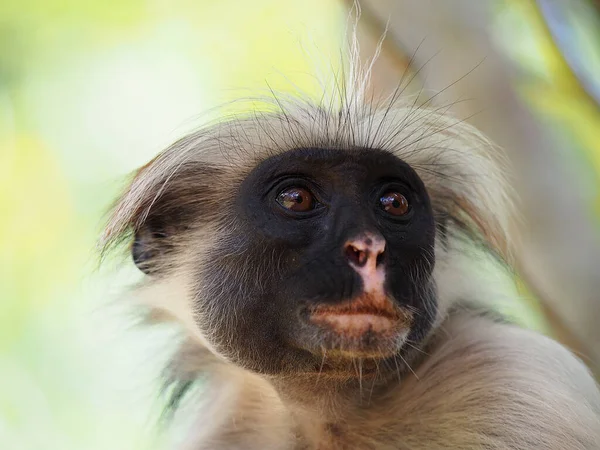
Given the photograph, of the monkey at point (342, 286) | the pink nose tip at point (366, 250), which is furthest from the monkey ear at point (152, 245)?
the pink nose tip at point (366, 250)

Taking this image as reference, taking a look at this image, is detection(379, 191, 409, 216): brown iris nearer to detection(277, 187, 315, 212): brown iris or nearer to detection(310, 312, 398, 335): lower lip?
detection(277, 187, 315, 212): brown iris

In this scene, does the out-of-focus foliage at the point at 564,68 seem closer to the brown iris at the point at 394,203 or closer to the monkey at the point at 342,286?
the monkey at the point at 342,286

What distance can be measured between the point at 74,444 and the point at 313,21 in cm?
262

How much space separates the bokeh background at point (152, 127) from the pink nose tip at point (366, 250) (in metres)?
0.88

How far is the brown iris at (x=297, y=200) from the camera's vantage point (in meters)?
1.90

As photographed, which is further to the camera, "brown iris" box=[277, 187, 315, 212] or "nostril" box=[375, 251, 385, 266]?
"brown iris" box=[277, 187, 315, 212]

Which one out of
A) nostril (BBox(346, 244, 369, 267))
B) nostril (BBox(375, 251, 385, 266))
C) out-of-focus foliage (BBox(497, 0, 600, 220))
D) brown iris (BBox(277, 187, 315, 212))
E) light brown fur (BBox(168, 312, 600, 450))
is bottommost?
light brown fur (BBox(168, 312, 600, 450))

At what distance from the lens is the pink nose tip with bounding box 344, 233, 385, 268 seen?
167 cm

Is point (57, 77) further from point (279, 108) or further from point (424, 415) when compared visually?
point (424, 415)

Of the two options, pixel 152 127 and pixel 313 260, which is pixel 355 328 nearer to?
pixel 313 260

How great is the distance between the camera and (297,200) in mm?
1908

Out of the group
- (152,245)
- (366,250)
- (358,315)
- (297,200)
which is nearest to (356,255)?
(366,250)

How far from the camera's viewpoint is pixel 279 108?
2352mm

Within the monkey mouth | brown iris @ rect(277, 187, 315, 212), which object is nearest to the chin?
the monkey mouth
